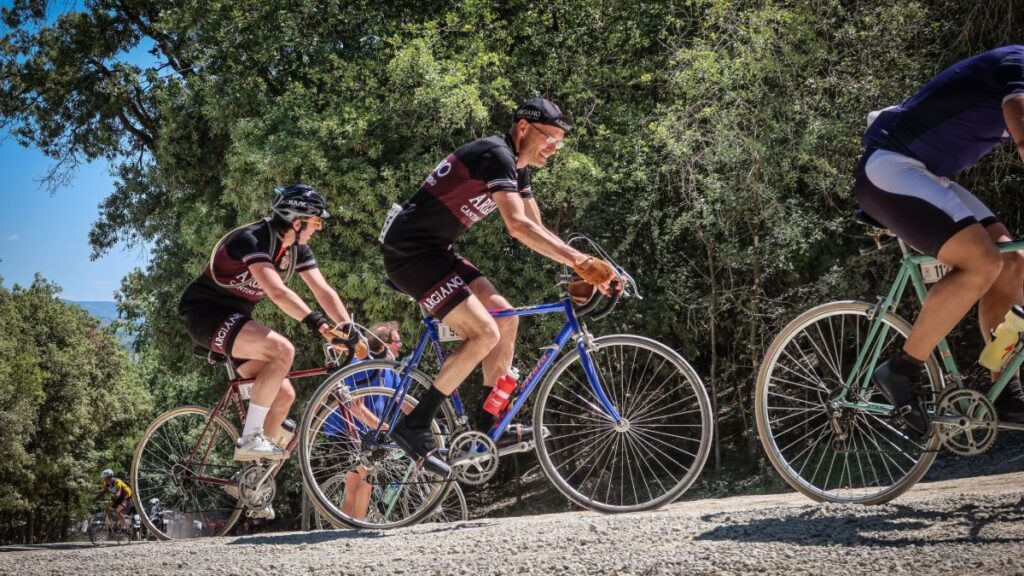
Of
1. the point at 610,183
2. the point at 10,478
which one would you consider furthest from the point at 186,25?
the point at 10,478

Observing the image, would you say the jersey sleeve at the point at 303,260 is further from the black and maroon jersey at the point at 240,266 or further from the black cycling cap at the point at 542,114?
the black cycling cap at the point at 542,114

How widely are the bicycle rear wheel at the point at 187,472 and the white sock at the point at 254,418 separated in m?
0.75

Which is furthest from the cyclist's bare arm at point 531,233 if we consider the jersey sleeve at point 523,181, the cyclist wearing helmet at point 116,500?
the cyclist wearing helmet at point 116,500

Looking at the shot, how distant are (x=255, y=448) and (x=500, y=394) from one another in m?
1.88

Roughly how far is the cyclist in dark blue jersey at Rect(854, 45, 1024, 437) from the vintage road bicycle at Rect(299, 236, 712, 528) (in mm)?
1209

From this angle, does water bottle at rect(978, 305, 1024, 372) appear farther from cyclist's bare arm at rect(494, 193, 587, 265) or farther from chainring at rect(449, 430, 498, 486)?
chainring at rect(449, 430, 498, 486)

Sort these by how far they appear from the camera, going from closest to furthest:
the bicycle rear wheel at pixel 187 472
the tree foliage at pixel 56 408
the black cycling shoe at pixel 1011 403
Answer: the black cycling shoe at pixel 1011 403 < the bicycle rear wheel at pixel 187 472 < the tree foliage at pixel 56 408

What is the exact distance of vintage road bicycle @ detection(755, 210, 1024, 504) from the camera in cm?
435

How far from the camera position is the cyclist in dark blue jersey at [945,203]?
4.22 m

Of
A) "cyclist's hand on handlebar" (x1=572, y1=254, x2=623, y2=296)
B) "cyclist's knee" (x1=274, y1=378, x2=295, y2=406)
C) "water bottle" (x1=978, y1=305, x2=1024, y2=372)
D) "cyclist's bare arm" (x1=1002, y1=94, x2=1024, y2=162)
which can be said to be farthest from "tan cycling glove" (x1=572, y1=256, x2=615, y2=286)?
"cyclist's knee" (x1=274, y1=378, x2=295, y2=406)

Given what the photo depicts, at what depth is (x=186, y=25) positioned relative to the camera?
17.4 m

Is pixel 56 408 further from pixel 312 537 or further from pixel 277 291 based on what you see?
pixel 312 537

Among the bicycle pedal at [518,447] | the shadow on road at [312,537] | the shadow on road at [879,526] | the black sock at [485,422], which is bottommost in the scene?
the shadow on road at [879,526]

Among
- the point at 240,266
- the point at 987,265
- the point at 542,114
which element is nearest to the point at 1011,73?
the point at 987,265
